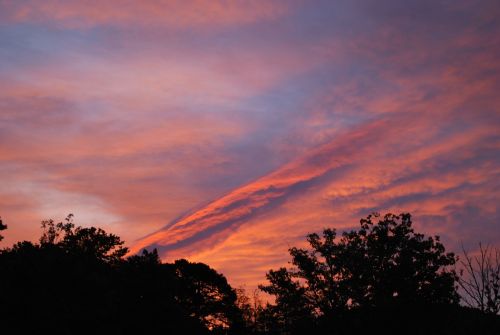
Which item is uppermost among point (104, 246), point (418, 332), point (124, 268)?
point (104, 246)

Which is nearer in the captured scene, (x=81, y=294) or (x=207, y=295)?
(x=81, y=294)

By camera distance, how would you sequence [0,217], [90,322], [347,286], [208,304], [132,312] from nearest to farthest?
[90,322]
[132,312]
[0,217]
[347,286]
[208,304]

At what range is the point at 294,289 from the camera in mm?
68188

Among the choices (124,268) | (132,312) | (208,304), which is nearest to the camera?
(132,312)

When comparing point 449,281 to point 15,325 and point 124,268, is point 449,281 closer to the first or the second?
point 124,268

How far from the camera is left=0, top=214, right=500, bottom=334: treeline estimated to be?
38094mm

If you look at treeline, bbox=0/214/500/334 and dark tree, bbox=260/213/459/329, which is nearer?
treeline, bbox=0/214/500/334

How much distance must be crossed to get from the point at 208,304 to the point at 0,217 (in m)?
32.7

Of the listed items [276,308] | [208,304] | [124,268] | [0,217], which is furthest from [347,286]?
[0,217]

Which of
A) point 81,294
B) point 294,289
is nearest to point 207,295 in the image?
point 294,289

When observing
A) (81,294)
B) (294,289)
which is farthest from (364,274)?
(81,294)

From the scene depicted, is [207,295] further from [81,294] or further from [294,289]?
[81,294]

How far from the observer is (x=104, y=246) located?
76.4 metres

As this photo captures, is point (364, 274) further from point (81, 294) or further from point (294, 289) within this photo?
point (81, 294)
